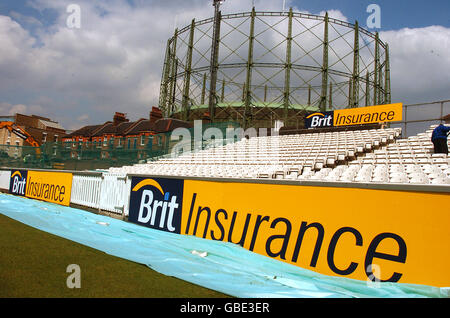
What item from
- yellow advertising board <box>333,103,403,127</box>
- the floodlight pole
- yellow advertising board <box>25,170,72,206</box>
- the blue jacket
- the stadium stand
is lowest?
yellow advertising board <box>25,170,72,206</box>

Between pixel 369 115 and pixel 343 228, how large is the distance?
14392 millimetres

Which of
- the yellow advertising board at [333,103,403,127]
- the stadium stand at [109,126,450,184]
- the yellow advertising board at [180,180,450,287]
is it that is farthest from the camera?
the yellow advertising board at [333,103,403,127]

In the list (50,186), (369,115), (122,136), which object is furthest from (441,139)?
(122,136)

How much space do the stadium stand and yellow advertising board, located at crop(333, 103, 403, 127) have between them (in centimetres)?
81

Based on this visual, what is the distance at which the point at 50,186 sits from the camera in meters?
11.3

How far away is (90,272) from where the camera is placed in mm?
3541

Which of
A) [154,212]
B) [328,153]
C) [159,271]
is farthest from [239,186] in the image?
[328,153]

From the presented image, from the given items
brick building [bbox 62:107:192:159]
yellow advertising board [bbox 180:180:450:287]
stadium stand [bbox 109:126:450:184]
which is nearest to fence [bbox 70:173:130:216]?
stadium stand [bbox 109:126:450:184]

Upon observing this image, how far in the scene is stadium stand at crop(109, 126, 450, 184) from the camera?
752cm

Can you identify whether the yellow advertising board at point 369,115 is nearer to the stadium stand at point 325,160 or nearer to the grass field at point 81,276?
the stadium stand at point 325,160

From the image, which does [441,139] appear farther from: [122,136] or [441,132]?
[122,136]

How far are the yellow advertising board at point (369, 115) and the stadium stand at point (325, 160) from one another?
0.81m

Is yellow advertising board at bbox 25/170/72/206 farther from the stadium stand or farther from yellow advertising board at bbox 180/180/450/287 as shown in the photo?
yellow advertising board at bbox 180/180/450/287

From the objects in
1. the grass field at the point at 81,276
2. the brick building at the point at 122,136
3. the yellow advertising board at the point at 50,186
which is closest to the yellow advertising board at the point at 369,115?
the brick building at the point at 122,136
